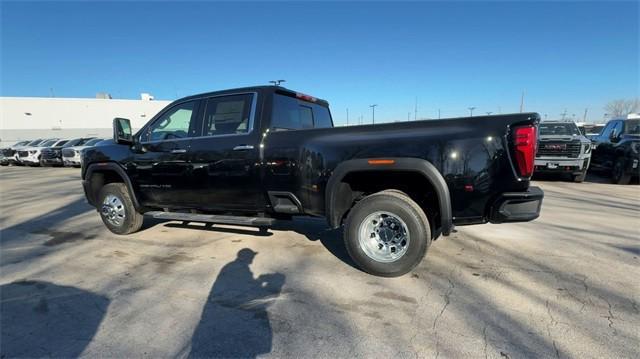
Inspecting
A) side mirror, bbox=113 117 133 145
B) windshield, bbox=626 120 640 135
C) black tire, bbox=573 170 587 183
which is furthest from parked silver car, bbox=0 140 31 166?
windshield, bbox=626 120 640 135

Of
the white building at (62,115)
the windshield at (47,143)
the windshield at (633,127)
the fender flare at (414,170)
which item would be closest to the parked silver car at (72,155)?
the windshield at (47,143)

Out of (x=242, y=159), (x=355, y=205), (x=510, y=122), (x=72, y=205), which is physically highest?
(x=510, y=122)

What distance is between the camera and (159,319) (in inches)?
118

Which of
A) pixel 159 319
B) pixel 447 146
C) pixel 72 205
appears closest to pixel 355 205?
pixel 447 146

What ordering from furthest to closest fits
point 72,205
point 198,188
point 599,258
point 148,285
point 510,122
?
point 72,205
point 198,188
point 599,258
point 148,285
point 510,122

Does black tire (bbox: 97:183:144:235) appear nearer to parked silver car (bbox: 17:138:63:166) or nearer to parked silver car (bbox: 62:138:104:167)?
parked silver car (bbox: 62:138:104:167)

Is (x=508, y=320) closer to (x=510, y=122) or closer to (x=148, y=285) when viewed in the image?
(x=510, y=122)

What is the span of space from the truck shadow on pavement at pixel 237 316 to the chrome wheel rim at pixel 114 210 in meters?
2.48

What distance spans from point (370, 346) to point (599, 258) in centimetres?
335

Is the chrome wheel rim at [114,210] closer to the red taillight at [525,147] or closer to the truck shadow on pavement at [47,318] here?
the truck shadow on pavement at [47,318]

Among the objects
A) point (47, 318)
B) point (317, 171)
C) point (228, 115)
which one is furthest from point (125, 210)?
point (317, 171)

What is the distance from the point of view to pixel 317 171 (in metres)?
3.96

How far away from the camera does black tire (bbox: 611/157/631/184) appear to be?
10.4 m

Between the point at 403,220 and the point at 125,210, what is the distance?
4215 mm
